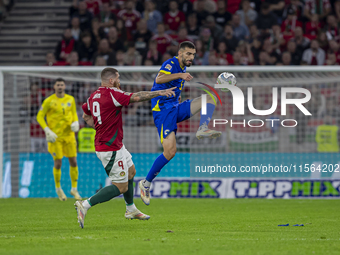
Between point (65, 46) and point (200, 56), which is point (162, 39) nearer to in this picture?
point (200, 56)

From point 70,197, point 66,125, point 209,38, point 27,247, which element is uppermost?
point 209,38

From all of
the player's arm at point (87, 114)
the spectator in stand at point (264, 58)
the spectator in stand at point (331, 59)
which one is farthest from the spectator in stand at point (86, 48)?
the player's arm at point (87, 114)

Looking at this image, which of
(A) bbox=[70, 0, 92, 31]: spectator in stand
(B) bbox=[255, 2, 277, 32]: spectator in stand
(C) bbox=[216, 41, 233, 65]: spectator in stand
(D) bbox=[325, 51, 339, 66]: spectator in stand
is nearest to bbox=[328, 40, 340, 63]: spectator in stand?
(D) bbox=[325, 51, 339, 66]: spectator in stand

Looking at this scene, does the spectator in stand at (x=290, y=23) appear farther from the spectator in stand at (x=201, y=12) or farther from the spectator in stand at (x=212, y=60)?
the spectator in stand at (x=212, y=60)

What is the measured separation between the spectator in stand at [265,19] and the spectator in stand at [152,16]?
321 centimetres

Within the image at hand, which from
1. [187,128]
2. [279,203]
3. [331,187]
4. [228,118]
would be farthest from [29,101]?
[331,187]

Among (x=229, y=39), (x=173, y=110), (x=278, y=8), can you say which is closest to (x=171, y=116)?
(x=173, y=110)

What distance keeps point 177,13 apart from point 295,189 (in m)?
8.27

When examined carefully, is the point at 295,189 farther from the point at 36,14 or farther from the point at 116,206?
the point at 36,14

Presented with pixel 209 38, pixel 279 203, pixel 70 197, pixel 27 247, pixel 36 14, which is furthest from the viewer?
pixel 36 14

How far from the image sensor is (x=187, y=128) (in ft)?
43.1

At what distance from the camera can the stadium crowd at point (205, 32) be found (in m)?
16.6

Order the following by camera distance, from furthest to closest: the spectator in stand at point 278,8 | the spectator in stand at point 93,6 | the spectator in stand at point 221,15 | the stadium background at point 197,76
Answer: the spectator in stand at point 93,6 < the spectator in stand at point 278,8 < the spectator in stand at point 221,15 < the stadium background at point 197,76

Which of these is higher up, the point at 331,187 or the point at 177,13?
the point at 177,13
